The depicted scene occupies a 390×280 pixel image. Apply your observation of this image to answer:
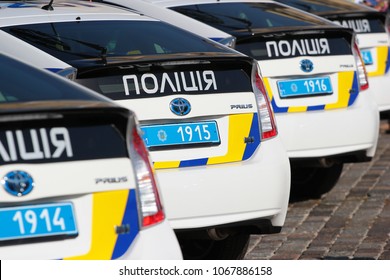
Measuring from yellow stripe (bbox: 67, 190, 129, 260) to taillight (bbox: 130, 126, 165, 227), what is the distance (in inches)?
4.4

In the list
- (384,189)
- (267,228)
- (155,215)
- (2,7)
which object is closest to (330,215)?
(384,189)

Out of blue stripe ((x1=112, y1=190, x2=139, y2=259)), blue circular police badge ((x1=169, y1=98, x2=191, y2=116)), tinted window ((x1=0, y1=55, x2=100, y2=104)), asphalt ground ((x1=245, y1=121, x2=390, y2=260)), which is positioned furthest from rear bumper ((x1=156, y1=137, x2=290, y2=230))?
blue stripe ((x1=112, y1=190, x2=139, y2=259))

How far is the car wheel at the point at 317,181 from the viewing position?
9562mm

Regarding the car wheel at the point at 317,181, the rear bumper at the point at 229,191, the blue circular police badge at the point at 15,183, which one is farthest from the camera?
the car wheel at the point at 317,181

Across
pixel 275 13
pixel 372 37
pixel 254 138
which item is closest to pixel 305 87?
pixel 275 13

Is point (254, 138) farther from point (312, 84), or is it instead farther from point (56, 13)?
point (312, 84)

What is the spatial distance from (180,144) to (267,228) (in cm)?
69

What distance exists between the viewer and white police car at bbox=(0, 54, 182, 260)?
414 cm

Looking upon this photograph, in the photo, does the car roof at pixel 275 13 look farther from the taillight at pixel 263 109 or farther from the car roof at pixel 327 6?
the taillight at pixel 263 109

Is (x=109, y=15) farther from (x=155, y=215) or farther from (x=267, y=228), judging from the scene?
(x=155, y=215)

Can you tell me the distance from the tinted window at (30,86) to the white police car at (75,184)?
0.09ft

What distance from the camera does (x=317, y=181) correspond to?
9609mm

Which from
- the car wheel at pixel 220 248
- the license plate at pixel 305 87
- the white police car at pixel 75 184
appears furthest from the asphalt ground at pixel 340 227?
the white police car at pixel 75 184

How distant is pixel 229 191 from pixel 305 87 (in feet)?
8.33
